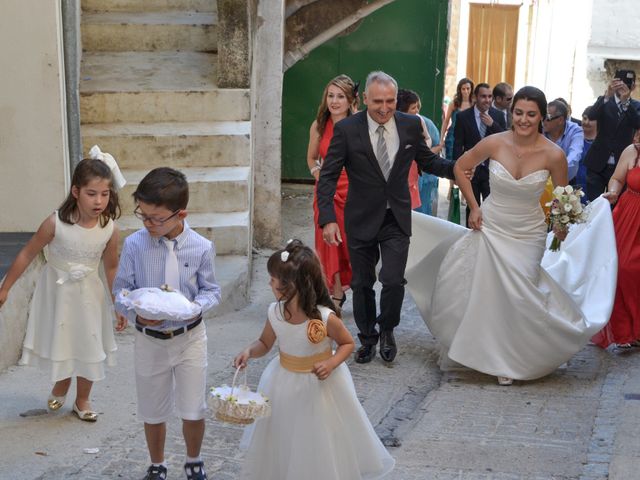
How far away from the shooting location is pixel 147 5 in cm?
1209

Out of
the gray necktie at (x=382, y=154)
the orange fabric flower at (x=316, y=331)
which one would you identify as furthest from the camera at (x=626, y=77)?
the orange fabric flower at (x=316, y=331)

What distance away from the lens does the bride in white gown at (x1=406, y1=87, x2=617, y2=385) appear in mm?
7105

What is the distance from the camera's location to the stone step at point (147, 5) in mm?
11945

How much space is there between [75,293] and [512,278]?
2978 millimetres

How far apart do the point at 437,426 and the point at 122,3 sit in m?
7.45

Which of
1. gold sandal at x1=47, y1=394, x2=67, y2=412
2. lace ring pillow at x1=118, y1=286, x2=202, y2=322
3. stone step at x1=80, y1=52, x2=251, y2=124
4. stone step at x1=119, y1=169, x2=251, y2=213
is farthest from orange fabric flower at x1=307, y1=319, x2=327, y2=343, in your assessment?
stone step at x1=80, y1=52, x2=251, y2=124

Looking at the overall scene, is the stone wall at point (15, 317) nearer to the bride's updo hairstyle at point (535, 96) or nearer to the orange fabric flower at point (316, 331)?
the orange fabric flower at point (316, 331)

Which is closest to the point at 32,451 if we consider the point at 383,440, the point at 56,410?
the point at 56,410

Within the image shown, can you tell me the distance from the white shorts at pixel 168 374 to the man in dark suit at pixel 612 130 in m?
6.99

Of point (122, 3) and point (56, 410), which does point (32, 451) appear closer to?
point (56, 410)

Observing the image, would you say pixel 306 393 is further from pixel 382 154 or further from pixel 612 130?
pixel 612 130

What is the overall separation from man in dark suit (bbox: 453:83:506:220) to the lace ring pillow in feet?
24.1

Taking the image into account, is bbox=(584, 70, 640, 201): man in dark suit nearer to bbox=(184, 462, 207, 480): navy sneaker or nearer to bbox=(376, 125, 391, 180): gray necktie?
bbox=(376, 125, 391, 180): gray necktie

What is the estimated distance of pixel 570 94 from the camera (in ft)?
87.4
